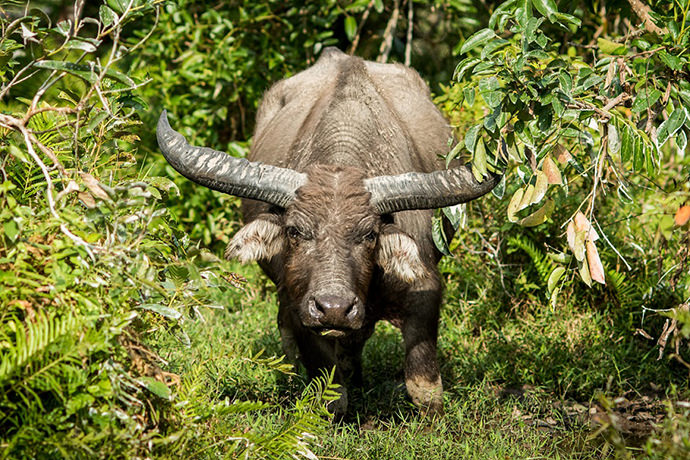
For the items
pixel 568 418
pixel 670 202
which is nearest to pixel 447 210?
pixel 670 202

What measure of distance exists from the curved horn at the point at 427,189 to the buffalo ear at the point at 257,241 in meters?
0.59

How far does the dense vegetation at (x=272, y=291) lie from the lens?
309cm

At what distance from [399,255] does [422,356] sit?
29.3 inches

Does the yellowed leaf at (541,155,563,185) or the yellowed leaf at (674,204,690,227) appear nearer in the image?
the yellowed leaf at (674,204,690,227)

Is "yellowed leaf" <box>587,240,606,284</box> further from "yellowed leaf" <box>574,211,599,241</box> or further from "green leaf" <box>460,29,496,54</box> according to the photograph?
"green leaf" <box>460,29,496,54</box>

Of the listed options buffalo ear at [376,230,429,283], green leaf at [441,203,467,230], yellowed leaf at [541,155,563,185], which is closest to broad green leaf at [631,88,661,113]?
yellowed leaf at [541,155,563,185]

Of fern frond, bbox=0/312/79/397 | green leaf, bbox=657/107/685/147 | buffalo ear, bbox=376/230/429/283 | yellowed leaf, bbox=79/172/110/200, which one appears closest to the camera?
fern frond, bbox=0/312/79/397

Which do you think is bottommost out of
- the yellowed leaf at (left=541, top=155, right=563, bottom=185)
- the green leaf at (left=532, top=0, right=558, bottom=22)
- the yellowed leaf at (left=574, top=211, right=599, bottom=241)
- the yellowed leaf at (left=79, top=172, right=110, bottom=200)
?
the yellowed leaf at (left=574, top=211, right=599, bottom=241)

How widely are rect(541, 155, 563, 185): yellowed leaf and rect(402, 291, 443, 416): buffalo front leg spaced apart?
1428mm

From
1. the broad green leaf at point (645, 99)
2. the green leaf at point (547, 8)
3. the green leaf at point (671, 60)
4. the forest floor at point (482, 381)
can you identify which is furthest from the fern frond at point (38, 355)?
the green leaf at point (671, 60)

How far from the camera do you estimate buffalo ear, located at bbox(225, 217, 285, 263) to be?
470 cm

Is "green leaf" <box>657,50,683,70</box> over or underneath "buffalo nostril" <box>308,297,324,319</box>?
over

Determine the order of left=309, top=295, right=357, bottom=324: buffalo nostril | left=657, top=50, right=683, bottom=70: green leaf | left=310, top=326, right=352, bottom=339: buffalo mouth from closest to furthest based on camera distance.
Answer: left=657, top=50, right=683, bottom=70: green leaf, left=309, top=295, right=357, bottom=324: buffalo nostril, left=310, top=326, right=352, bottom=339: buffalo mouth

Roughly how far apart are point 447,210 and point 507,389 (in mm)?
1734
